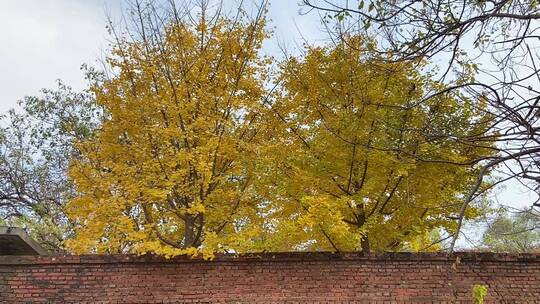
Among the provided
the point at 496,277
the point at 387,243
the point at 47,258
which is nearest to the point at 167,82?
the point at 47,258

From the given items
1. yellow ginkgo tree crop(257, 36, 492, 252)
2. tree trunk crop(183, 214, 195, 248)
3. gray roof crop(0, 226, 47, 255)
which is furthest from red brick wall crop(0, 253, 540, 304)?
tree trunk crop(183, 214, 195, 248)

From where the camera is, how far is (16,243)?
8047 millimetres

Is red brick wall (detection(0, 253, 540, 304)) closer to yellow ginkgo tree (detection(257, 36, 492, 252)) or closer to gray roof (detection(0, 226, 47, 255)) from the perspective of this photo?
gray roof (detection(0, 226, 47, 255))

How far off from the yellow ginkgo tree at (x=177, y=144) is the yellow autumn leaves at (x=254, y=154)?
0.09 ft

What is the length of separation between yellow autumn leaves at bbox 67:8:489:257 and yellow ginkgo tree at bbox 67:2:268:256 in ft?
0.09

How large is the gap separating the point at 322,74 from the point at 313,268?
4.00 meters

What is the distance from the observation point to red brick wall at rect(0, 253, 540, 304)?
23.8 ft

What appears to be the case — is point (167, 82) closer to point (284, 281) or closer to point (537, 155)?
point (284, 281)

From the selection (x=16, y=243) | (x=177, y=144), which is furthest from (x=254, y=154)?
(x=16, y=243)

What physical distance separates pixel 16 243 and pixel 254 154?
4.23 metres

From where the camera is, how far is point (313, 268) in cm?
748

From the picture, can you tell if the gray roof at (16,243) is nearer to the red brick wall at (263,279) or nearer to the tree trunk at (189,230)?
the red brick wall at (263,279)

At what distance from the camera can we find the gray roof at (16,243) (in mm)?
7402

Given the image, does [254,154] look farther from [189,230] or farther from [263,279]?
[263,279]
